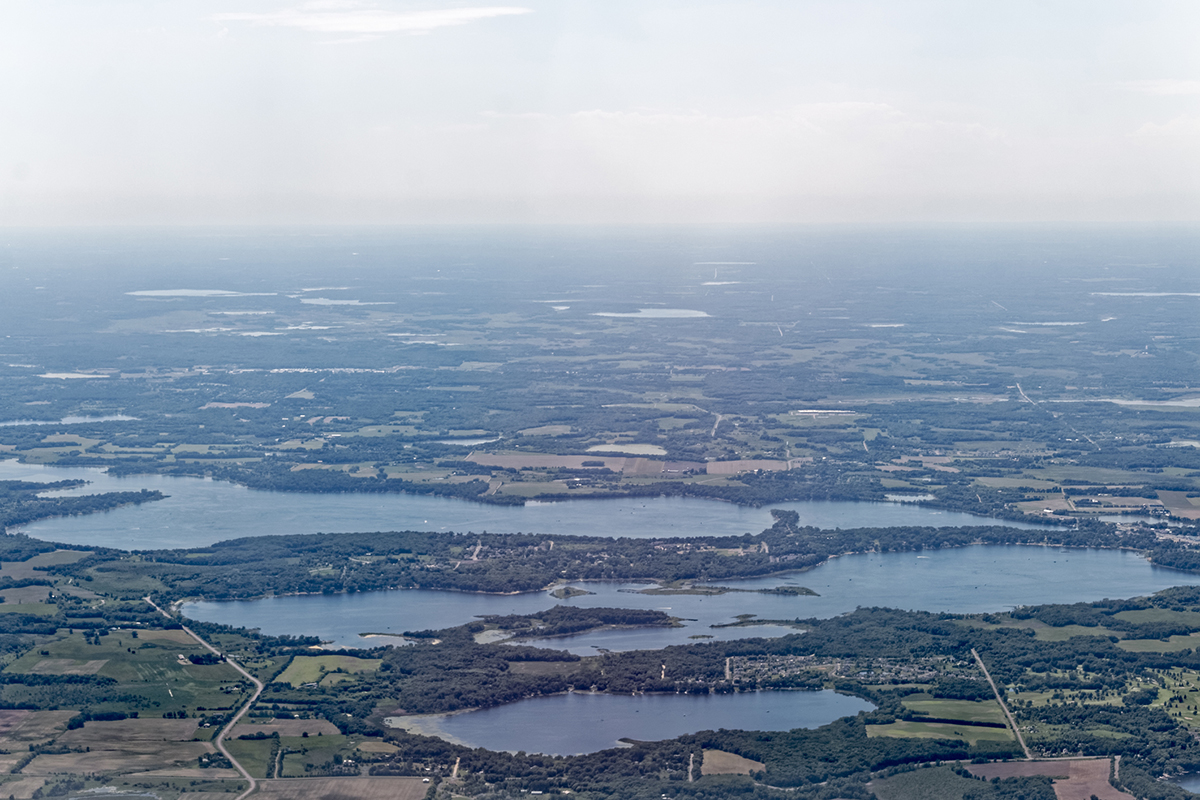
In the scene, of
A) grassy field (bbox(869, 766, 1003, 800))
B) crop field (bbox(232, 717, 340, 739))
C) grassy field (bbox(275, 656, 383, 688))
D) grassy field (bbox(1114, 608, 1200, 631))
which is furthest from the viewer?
grassy field (bbox(1114, 608, 1200, 631))

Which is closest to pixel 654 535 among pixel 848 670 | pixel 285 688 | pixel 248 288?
pixel 848 670

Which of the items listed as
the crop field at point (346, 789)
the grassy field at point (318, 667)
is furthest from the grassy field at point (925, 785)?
the grassy field at point (318, 667)

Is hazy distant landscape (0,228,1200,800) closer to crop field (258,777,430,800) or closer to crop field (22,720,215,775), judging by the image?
crop field (22,720,215,775)

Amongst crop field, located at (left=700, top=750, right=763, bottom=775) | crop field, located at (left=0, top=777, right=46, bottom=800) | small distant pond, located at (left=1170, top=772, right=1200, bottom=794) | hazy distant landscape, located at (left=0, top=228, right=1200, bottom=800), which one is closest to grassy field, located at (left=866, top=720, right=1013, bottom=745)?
hazy distant landscape, located at (left=0, top=228, right=1200, bottom=800)

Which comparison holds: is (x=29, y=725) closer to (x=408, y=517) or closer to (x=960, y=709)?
(x=408, y=517)

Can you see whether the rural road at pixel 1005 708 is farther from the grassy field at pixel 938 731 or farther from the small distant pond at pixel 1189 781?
the small distant pond at pixel 1189 781

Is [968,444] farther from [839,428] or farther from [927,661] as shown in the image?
[927,661]
